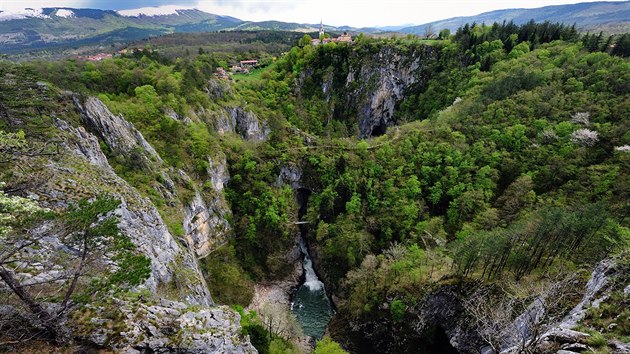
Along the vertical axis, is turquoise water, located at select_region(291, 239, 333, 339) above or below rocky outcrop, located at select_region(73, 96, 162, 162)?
below

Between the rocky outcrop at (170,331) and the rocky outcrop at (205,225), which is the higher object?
the rocky outcrop at (170,331)

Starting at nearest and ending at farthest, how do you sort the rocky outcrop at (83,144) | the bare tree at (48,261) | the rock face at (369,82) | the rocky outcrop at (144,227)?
the bare tree at (48,261)
the rocky outcrop at (144,227)
the rocky outcrop at (83,144)
the rock face at (369,82)

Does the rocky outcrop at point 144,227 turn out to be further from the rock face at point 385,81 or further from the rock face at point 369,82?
the rock face at point 385,81

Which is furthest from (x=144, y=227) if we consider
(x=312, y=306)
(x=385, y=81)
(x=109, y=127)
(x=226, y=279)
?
(x=385, y=81)

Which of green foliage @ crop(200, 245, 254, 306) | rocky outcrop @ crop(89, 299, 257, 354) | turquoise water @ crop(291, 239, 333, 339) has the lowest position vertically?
turquoise water @ crop(291, 239, 333, 339)

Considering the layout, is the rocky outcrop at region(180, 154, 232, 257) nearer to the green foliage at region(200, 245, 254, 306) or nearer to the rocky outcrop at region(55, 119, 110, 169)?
the green foliage at region(200, 245, 254, 306)

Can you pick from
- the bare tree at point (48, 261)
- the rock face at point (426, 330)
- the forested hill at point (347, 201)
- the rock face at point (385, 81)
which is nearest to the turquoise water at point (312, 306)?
the forested hill at point (347, 201)

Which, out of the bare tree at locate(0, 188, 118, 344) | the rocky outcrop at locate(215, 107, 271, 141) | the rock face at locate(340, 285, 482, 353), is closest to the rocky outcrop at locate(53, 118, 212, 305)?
the bare tree at locate(0, 188, 118, 344)
